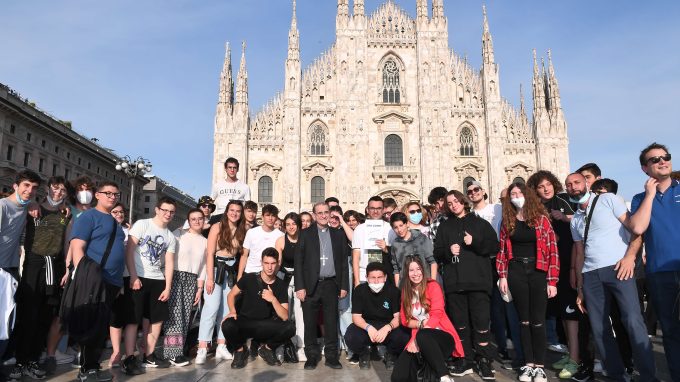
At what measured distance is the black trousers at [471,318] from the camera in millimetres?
5238

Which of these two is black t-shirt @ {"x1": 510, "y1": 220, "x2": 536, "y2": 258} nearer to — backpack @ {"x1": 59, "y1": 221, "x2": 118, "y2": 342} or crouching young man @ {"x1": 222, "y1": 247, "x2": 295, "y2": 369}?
crouching young man @ {"x1": 222, "y1": 247, "x2": 295, "y2": 369}

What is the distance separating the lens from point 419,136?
95.9 feet

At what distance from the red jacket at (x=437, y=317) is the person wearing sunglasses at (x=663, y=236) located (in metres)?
1.96

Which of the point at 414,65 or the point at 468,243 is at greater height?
the point at 414,65

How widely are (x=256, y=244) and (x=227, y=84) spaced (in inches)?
954

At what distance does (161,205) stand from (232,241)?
1.16 m

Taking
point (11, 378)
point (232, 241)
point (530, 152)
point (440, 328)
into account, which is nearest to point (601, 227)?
point (440, 328)

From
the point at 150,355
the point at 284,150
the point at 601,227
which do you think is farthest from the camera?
the point at 284,150

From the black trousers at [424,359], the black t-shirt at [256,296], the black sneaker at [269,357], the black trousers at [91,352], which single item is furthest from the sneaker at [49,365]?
the black trousers at [424,359]

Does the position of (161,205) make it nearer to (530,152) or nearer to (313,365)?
(313,365)

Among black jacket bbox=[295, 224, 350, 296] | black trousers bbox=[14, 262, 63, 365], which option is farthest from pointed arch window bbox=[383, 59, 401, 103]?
black trousers bbox=[14, 262, 63, 365]

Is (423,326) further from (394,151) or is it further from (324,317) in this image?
(394,151)

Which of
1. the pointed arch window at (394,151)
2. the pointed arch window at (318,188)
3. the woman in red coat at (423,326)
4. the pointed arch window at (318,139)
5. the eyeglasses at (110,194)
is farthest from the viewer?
the pointed arch window at (394,151)

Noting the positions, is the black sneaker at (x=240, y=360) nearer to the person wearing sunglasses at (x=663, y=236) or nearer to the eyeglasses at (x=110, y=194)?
the eyeglasses at (x=110, y=194)
